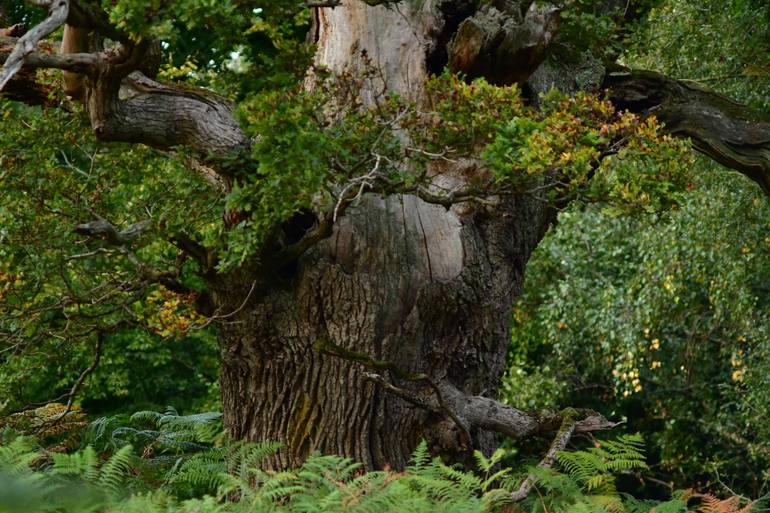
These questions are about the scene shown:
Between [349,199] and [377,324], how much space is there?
3.56 feet

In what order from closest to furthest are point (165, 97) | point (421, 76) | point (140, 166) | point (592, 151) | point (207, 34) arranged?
point (592, 151), point (165, 97), point (421, 76), point (140, 166), point (207, 34)

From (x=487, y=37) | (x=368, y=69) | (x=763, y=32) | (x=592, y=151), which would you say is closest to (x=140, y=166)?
(x=368, y=69)

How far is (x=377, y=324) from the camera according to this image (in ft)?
23.3

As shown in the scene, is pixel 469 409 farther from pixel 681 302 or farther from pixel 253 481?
pixel 681 302

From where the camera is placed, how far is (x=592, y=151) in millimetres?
6133

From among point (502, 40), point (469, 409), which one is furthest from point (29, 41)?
point (469, 409)

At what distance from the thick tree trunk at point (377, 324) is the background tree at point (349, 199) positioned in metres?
0.01

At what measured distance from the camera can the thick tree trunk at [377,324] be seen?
7.07 meters

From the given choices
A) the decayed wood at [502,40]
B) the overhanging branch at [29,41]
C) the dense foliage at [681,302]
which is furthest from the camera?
the dense foliage at [681,302]

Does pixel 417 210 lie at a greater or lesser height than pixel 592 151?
lesser

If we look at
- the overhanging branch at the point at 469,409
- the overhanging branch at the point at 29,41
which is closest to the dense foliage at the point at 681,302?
the overhanging branch at the point at 469,409

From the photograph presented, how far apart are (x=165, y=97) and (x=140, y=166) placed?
1647mm

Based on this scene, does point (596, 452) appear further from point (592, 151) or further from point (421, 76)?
point (421, 76)

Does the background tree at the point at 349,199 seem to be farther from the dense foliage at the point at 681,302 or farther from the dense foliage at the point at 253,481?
the dense foliage at the point at 681,302
